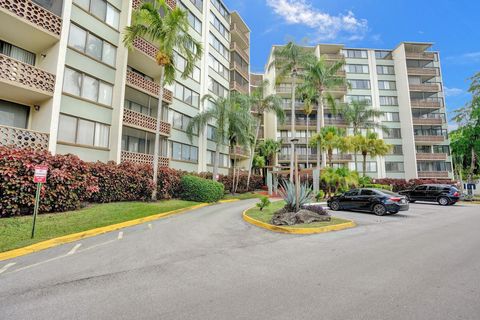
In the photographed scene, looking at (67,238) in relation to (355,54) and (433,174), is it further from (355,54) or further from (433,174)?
(355,54)

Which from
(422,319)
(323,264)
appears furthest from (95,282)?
(422,319)

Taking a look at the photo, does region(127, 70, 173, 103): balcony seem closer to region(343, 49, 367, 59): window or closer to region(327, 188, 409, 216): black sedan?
region(327, 188, 409, 216): black sedan

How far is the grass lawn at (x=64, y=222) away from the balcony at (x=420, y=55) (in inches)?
2130

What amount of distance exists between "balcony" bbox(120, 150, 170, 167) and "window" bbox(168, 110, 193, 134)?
4221 millimetres

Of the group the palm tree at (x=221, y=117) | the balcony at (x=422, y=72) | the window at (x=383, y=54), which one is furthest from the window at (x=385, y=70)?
the palm tree at (x=221, y=117)

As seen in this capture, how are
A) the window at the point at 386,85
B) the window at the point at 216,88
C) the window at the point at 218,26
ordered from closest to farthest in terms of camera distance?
1. the window at the point at 216,88
2. the window at the point at 218,26
3. the window at the point at 386,85

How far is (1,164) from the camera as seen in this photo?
1030 centimetres

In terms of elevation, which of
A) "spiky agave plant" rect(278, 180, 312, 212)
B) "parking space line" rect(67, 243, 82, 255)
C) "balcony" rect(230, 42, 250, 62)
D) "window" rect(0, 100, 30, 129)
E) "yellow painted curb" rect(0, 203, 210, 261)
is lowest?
"parking space line" rect(67, 243, 82, 255)

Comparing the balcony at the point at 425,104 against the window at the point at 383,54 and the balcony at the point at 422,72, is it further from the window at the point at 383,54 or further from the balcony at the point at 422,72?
the window at the point at 383,54

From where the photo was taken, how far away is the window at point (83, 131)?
1533 centimetres

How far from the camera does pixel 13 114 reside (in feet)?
47.9

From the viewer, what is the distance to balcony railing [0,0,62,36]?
13.0 meters

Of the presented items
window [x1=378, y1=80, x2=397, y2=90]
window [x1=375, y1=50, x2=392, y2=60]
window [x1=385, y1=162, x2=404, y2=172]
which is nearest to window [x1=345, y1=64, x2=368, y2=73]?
window [x1=378, y1=80, x2=397, y2=90]

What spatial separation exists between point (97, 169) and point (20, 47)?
8.47m
